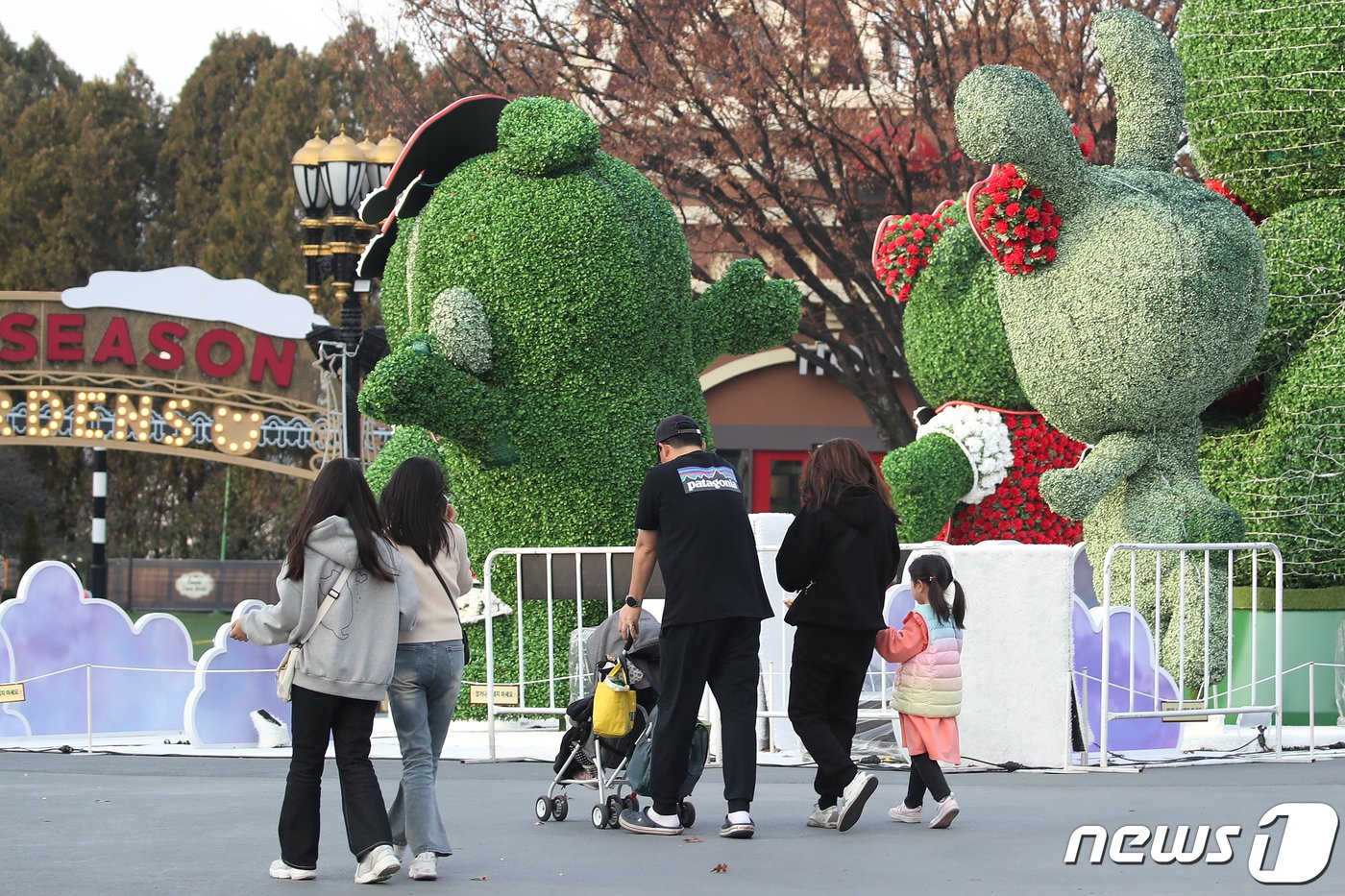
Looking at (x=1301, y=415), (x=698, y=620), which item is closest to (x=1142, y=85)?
(x=1301, y=415)

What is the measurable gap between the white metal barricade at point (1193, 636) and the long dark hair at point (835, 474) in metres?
1.95

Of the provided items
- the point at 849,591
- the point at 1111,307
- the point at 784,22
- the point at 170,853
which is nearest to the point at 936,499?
the point at 1111,307

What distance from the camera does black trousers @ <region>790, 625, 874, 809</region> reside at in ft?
20.6

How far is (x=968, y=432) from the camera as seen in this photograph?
11156mm

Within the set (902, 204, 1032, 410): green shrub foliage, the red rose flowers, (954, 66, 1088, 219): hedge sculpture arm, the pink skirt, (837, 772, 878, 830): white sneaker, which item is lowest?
(837, 772, 878, 830): white sneaker

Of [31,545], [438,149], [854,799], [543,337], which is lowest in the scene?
[854,799]

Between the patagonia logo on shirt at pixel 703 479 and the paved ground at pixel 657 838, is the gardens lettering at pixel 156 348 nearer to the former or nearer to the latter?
the paved ground at pixel 657 838

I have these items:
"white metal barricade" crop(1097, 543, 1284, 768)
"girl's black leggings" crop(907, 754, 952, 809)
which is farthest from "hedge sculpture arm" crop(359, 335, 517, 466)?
"girl's black leggings" crop(907, 754, 952, 809)

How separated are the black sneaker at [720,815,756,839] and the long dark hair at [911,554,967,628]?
1.16 meters

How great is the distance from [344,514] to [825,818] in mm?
2115

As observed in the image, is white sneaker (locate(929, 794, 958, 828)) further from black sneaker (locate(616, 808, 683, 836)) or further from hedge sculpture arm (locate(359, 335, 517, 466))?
hedge sculpture arm (locate(359, 335, 517, 466))

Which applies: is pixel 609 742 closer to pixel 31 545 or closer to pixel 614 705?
pixel 614 705

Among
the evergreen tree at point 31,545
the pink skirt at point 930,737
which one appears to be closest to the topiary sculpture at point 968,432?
the pink skirt at point 930,737

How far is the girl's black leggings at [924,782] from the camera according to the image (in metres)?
6.38
